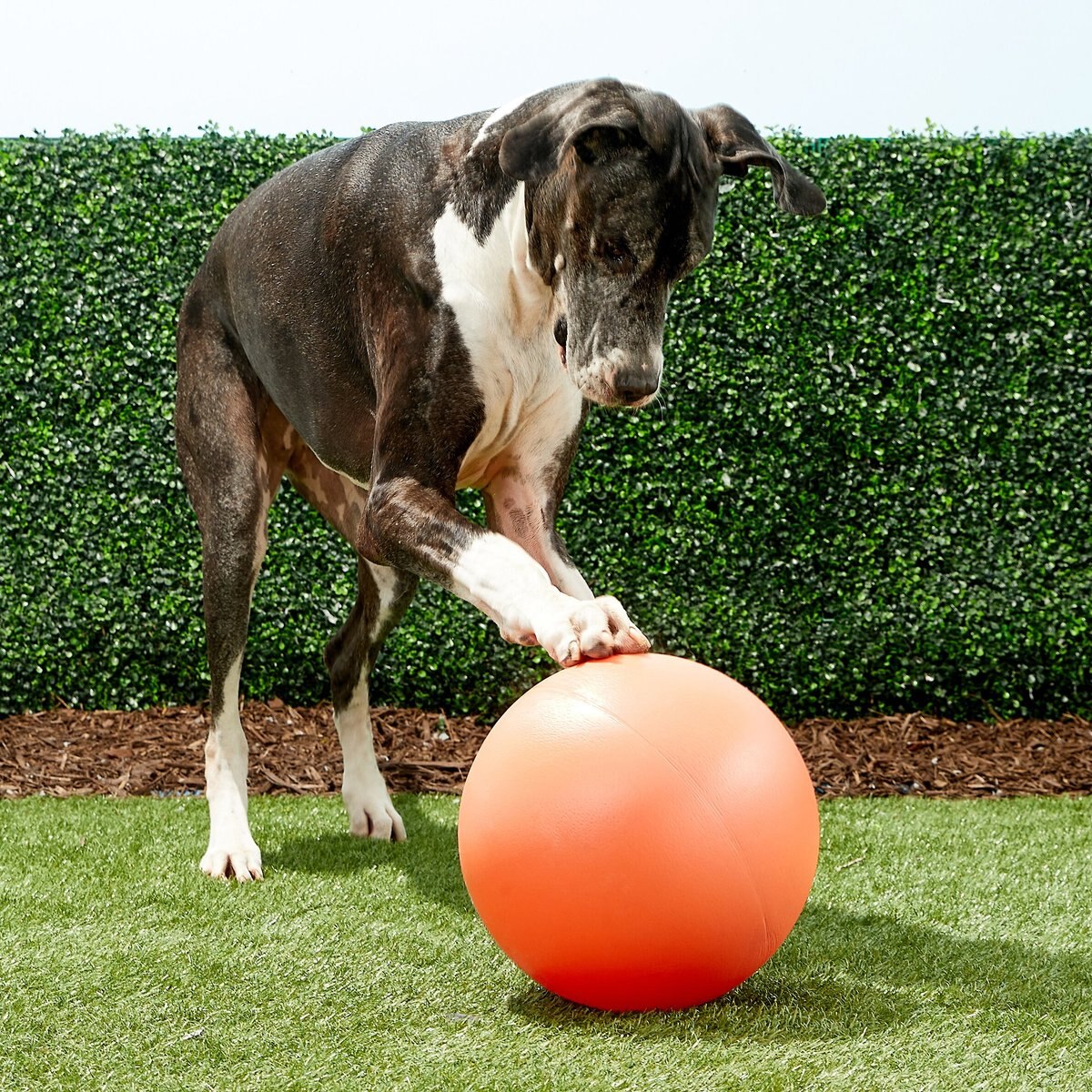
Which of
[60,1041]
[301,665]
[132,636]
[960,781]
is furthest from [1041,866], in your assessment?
[132,636]

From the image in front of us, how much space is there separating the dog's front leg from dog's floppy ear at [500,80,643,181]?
2.40ft

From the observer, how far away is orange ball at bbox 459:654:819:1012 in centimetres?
206

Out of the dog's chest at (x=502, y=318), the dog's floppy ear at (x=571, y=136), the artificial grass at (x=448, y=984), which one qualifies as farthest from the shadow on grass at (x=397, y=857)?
the dog's floppy ear at (x=571, y=136)

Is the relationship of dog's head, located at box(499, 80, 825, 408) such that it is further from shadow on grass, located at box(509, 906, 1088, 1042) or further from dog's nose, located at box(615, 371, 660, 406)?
shadow on grass, located at box(509, 906, 1088, 1042)

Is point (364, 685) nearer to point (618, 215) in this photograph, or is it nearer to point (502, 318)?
point (502, 318)

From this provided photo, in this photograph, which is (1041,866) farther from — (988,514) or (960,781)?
(988,514)

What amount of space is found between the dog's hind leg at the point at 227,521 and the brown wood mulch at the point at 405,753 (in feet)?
3.55

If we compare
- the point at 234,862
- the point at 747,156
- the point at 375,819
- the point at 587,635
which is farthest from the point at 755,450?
the point at 587,635

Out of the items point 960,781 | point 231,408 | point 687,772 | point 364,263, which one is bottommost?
point 960,781

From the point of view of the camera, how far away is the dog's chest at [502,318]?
9.12ft

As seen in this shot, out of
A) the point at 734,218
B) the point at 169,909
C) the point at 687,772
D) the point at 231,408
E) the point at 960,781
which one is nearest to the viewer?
the point at 687,772

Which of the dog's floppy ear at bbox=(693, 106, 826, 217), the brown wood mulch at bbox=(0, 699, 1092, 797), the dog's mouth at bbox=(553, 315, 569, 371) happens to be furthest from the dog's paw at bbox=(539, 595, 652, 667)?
the brown wood mulch at bbox=(0, 699, 1092, 797)

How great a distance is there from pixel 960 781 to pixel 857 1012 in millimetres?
2763

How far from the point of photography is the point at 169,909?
2.97 meters
